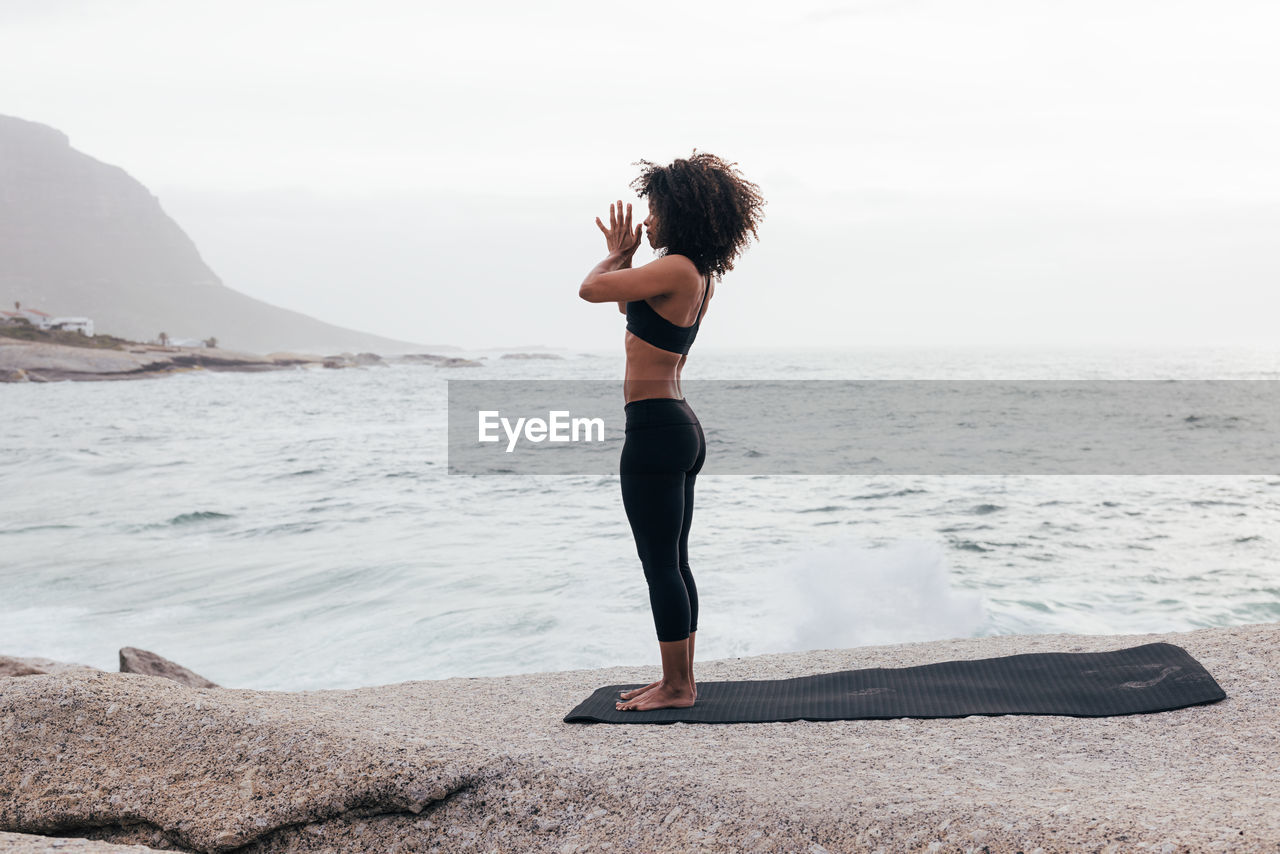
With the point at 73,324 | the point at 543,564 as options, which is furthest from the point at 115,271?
the point at 543,564

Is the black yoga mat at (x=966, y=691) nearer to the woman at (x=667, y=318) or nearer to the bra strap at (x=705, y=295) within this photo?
the woman at (x=667, y=318)

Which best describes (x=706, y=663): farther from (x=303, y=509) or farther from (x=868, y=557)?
(x=303, y=509)

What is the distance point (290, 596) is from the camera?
26.7 ft

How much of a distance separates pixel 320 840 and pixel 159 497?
12.5 meters

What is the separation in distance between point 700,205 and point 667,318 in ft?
1.33

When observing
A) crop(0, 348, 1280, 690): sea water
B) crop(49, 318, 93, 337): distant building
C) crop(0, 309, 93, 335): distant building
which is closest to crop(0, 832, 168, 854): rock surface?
crop(0, 348, 1280, 690): sea water

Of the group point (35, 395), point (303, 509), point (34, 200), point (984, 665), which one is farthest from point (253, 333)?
point (984, 665)

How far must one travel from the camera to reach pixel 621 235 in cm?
307

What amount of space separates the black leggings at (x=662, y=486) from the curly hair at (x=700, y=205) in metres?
0.54

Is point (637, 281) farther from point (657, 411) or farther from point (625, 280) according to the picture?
point (657, 411)

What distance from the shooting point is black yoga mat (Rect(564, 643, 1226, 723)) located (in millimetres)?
3107

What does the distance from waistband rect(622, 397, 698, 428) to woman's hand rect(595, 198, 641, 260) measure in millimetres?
527

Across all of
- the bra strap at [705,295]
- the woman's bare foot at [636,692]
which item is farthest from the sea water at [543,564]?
the bra strap at [705,295]

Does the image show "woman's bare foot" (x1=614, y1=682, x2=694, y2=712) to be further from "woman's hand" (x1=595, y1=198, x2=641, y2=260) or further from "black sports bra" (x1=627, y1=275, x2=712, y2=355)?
"woman's hand" (x1=595, y1=198, x2=641, y2=260)
